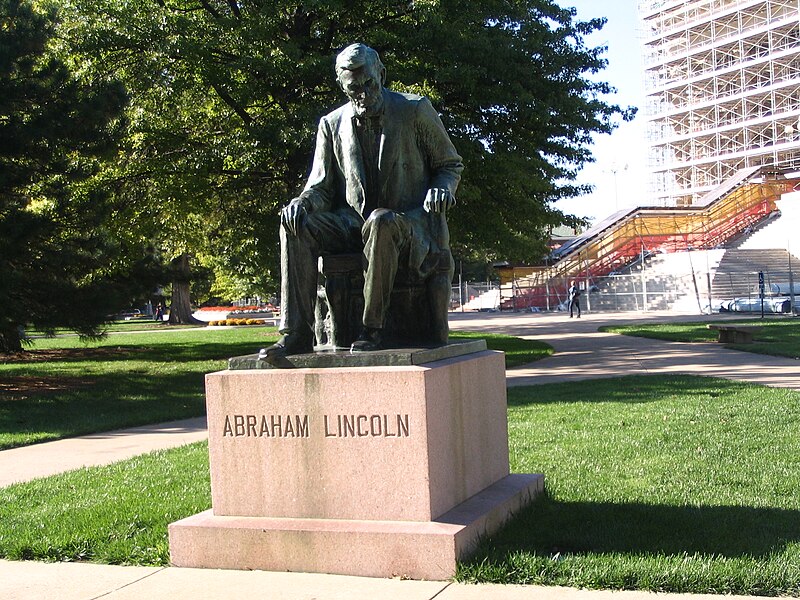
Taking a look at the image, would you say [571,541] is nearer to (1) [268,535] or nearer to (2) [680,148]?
(1) [268,535]

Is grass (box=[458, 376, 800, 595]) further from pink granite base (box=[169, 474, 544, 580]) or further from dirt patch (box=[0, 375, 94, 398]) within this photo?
dirt patch (box=[0, 375, 94, 398])

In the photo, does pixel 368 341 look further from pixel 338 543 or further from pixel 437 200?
pixel 338 543

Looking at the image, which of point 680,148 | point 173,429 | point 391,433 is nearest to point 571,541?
point 391,433

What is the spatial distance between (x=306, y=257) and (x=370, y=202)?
0.62m

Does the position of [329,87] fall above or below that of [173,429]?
above

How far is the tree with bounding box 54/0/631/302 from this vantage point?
18641mm

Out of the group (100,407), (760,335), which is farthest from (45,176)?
(760,335)

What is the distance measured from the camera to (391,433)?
5.20 meters

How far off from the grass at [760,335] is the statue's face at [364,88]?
13095 millimetres

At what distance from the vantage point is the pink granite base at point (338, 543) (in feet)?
16.3

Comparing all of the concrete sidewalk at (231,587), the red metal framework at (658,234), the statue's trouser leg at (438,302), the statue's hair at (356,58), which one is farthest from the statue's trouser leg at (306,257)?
the red metal framework at (658,234)

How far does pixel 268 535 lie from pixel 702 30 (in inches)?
3114

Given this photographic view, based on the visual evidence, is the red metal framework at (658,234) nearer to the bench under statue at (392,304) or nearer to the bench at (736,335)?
the bench at (736,335)

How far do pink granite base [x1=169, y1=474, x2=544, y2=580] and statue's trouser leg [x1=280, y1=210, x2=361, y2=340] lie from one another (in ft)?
3.92
